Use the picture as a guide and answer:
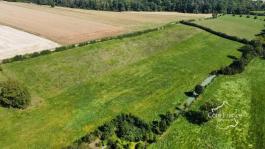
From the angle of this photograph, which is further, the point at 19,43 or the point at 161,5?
the point at 161,5

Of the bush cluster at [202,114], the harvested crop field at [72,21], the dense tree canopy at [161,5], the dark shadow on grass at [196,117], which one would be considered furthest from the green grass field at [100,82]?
the dense tree canopy at [161,5]

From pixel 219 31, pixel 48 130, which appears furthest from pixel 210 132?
pixel 219 31

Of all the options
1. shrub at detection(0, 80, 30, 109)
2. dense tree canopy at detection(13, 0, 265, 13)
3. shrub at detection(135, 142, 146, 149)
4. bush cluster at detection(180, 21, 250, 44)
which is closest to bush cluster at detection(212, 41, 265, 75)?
bush cluster at detection(180, 21, 250, 44)

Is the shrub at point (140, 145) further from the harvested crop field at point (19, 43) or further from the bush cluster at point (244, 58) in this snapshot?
the harvested crop field at point (19, 43)

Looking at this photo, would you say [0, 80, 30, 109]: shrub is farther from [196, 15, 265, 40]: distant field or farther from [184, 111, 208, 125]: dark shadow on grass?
[196, 15, 265, 40]: distant field

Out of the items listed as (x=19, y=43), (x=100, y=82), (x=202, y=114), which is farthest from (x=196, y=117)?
(x=19, y=43)

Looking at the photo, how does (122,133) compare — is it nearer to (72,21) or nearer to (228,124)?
(228,124)
